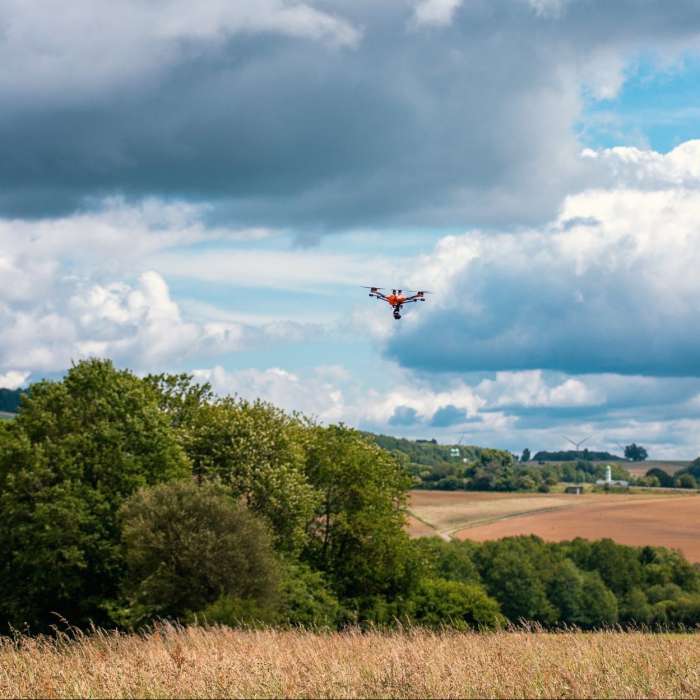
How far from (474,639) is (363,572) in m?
51.4

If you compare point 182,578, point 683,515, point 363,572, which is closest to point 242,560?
point 182,578

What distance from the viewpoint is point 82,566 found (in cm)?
4891

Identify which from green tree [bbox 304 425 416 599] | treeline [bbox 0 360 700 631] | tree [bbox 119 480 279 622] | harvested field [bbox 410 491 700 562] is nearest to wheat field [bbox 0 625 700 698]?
treeline [bbox 0 360 700 631]

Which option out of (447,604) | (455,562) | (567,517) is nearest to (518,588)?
(455,562)

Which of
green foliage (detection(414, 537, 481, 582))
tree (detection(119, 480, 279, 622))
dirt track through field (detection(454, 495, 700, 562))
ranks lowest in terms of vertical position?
green foliage (detection(414, 537, 481, 582))

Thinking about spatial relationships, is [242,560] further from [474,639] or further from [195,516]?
[474,639]

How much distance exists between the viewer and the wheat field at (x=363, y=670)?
527 inches

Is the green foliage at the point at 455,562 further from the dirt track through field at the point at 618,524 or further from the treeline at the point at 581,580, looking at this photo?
the dirt track through field at the point at 618,524

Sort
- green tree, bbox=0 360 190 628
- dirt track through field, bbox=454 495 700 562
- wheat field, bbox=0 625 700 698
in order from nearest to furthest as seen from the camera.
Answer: wheat field, bbox=0 625 700 698, green tree, bbox=0 360 190 628, dirt track through field, bbox=454 495 700 562

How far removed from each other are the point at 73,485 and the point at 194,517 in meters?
9.56

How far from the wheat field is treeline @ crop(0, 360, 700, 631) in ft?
38.2

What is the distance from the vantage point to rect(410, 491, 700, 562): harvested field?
14125cm

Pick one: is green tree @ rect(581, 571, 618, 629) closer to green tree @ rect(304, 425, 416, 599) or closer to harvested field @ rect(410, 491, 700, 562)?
harvested field @ rect(410, 491, 700, 562)

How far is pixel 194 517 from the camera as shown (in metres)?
44.0
